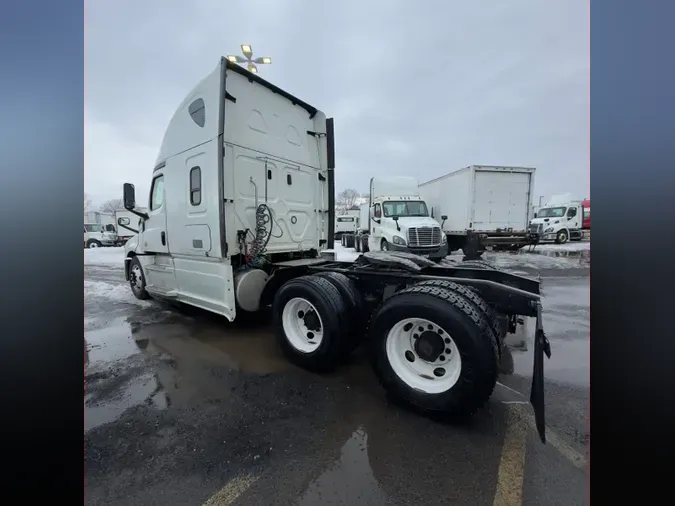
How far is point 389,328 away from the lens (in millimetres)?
2814

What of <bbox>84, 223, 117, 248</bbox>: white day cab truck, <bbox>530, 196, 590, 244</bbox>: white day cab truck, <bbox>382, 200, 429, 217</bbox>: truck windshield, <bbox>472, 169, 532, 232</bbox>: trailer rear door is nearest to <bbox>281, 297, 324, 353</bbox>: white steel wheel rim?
<bbox>382, 200, 429, 217</bbox>: truck windshield

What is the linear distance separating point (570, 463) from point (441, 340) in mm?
1148

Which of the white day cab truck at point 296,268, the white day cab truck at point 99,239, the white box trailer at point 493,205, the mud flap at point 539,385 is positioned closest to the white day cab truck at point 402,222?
the white box trailer at point 493,205

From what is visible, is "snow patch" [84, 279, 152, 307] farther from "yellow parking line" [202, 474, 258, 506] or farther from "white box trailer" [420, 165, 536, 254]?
"white box trailer" [420, 165, 536, 254]

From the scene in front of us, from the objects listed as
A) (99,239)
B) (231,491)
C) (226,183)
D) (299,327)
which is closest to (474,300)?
(299,327)

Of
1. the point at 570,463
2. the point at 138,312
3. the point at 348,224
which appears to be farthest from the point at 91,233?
the point at 570,463

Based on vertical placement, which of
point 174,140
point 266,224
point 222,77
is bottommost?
point 266,224

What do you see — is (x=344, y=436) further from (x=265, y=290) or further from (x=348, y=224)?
(x=348, y=224)

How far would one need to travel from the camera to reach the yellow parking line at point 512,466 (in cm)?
181

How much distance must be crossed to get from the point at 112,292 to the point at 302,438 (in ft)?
26.4

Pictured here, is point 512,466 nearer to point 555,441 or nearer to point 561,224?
point 555,441

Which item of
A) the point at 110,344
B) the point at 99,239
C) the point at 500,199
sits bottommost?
the point at 110,344

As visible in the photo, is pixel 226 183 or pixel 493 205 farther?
pixel 493 205

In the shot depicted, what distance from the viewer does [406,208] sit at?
41.3ft
